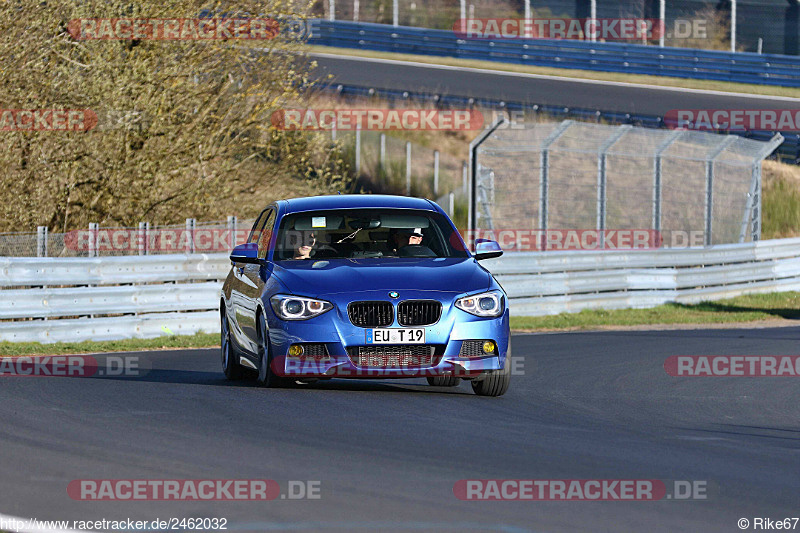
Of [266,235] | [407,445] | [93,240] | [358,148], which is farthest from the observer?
[358,148]

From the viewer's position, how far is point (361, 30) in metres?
41.9

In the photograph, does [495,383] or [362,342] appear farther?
[495,383]

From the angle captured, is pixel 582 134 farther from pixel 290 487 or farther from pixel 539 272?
pixel 290 487

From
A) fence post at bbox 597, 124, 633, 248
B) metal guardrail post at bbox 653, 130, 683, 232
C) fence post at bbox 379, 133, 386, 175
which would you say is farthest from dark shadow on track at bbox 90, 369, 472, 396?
fence post at bbox 379, 133, 386, 175

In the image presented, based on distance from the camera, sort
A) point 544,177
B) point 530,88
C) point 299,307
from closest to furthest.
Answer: point 299,307 < point 544,177 < point 530,88

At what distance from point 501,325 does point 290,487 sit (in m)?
4.11

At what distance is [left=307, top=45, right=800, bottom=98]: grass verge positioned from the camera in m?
38.5

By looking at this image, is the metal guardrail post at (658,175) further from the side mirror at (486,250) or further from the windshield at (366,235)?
the side mirror at (486,250)

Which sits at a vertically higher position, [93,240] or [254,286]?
[254,286]

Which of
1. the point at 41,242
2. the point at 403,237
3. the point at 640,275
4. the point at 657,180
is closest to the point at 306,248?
the point at 403,237

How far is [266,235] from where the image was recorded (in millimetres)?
11984

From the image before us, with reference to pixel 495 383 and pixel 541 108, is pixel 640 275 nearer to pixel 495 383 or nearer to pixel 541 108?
pixel 541 108

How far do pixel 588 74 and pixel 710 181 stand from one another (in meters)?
15.5

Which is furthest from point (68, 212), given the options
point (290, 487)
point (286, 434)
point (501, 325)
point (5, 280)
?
point (290, 487)
